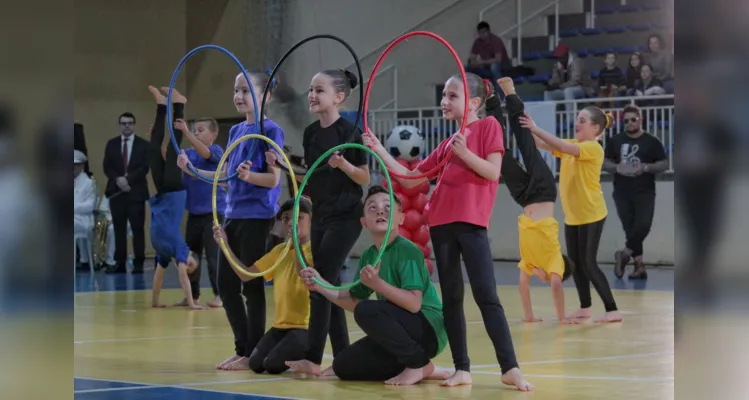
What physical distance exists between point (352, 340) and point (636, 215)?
6583 mm

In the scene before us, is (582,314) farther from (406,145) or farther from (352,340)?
(406,145)

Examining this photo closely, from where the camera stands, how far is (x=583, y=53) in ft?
56.5

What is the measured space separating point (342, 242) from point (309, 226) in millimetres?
576

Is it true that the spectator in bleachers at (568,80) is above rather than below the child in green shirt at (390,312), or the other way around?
above

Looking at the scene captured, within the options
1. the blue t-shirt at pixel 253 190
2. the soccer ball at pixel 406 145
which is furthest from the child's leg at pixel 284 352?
the soccer ball at pixel 406 145

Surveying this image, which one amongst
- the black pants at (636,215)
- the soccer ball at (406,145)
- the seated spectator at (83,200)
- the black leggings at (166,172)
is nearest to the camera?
the black leggings at (166,172)

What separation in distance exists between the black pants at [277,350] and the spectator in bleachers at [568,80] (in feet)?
33.9

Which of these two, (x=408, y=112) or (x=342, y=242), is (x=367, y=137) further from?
(x=408, y=112)

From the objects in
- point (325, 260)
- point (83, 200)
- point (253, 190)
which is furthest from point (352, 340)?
point (83, 200)

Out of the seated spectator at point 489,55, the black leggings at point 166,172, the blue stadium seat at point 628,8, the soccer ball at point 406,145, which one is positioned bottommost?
the black leggings at point 166,172

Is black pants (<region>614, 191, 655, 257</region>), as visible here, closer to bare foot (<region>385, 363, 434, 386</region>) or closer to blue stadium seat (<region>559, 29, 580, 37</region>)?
blue stadium seat (<region>559, 29, 580, 37</region>)

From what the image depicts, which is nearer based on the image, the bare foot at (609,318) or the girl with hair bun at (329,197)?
the girl with hair bun at (329,197)

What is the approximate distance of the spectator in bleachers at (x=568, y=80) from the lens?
630 inches

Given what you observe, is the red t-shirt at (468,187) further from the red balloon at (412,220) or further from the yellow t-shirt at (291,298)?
the red balloon at (412,220)
